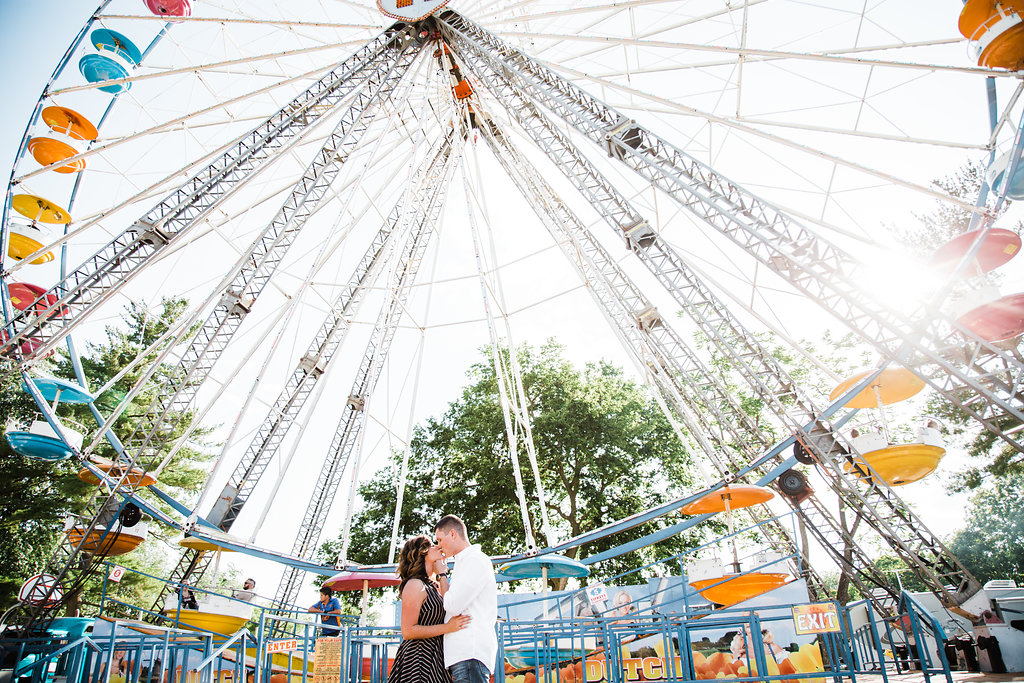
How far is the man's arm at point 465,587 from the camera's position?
11.5ft

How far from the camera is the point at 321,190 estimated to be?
13.3 m

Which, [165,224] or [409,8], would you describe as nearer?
[165,224]

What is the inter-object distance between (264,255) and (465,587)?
1139 cm

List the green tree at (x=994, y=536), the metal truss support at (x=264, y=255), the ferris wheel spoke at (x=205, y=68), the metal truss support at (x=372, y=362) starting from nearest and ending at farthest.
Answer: the metal truss support at (x=264, y=255) < the ferris wheel spoke at (x=205, y=68) < the metal truss support at (x=372, y=362) < the green tree at (x=994, y=536)

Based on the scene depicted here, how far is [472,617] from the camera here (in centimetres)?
356

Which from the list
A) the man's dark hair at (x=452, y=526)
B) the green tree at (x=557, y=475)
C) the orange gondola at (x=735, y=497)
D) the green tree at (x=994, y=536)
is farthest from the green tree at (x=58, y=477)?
the green tree at (x=994, y=536)

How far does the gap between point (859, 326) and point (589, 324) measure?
16.9 m

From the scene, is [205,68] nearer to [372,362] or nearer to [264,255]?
[264,255]

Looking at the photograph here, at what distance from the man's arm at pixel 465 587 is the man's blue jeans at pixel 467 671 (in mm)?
281

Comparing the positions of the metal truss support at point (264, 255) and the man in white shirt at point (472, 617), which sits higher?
the metal truss support at point (264, 255)

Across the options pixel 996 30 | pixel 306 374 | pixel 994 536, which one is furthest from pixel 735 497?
pixel 994 536

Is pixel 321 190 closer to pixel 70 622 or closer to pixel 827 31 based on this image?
pixel 70 622

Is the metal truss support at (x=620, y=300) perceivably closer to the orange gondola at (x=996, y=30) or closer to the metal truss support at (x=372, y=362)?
the metal truss support at (x=372, y=362)

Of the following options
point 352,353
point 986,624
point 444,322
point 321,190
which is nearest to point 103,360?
point 352,353
